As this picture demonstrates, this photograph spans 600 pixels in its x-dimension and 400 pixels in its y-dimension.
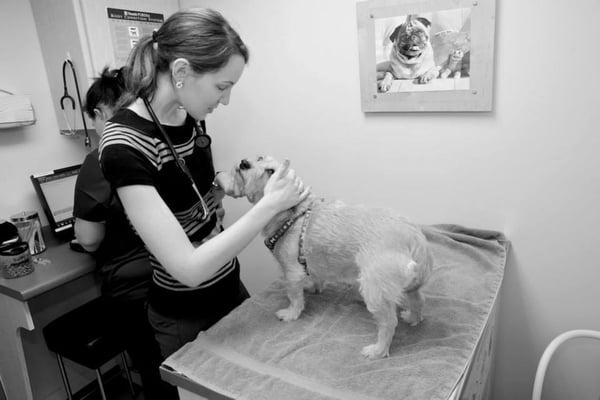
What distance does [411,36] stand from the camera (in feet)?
5.49

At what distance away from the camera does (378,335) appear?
116cm

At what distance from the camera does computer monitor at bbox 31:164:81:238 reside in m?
2.06

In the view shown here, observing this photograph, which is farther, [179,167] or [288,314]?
[288,314]

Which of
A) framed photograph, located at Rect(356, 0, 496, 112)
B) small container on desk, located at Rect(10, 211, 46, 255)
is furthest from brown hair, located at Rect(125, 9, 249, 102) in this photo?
small container on desk, located at Rect(10, 211, 46, 255)


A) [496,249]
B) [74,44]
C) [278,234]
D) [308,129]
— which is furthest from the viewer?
[308,129]

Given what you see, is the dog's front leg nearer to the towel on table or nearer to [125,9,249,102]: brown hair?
the towel on table

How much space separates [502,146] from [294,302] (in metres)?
1.02

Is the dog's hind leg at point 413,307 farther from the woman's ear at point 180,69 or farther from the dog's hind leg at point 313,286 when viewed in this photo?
the woman's ear at point 180,69

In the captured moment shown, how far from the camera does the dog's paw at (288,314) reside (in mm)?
1320

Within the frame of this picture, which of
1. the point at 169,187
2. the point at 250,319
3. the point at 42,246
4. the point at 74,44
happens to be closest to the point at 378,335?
the point at 250,319

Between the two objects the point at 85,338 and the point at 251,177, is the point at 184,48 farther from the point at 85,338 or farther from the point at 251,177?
the point at 85,338

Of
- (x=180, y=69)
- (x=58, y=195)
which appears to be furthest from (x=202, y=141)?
(x=58, y=195)

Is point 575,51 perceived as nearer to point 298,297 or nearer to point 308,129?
point 308,129

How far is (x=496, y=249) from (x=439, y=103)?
62cm
